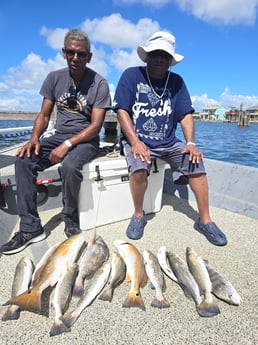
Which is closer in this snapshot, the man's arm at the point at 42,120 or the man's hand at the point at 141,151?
the man's hand at the point at 141,151

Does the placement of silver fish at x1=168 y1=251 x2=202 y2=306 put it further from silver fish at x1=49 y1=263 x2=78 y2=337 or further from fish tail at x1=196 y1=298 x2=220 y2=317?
silver fish at x1=49 y1=263 x2=78 y2=337

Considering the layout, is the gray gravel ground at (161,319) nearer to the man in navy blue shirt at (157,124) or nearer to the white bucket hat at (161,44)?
the man in navy blue shirt at (157,124)

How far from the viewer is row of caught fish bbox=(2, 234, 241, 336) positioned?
5.28ft

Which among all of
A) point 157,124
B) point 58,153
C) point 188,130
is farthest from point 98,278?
point 188,130

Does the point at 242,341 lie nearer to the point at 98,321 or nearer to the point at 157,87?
the point at 98,321

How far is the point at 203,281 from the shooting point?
1.84 metres

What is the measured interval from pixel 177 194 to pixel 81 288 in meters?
2.15

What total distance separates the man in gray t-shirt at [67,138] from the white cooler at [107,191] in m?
0.11

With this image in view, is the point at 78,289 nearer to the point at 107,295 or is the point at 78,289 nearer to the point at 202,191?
the point at 107,295

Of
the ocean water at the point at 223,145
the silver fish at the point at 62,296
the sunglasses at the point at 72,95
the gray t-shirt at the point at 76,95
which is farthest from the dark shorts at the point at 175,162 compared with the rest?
the ocean water at the point at 223,145

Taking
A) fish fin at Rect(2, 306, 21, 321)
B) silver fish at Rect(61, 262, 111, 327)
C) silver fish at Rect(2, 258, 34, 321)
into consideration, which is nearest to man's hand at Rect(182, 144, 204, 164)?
silver fish at Rect(61, 262, 111, 327)

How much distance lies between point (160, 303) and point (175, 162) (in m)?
1.42

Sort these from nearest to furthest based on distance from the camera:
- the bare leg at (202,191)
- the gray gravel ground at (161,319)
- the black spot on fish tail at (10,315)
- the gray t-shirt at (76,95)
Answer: the gray gravel ground at (161,319) → the black spot on fish tail at (10,315) → the bare leg at (202,191) → the gray t-shirt at (76,95)

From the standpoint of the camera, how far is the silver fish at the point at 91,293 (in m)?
1.54
